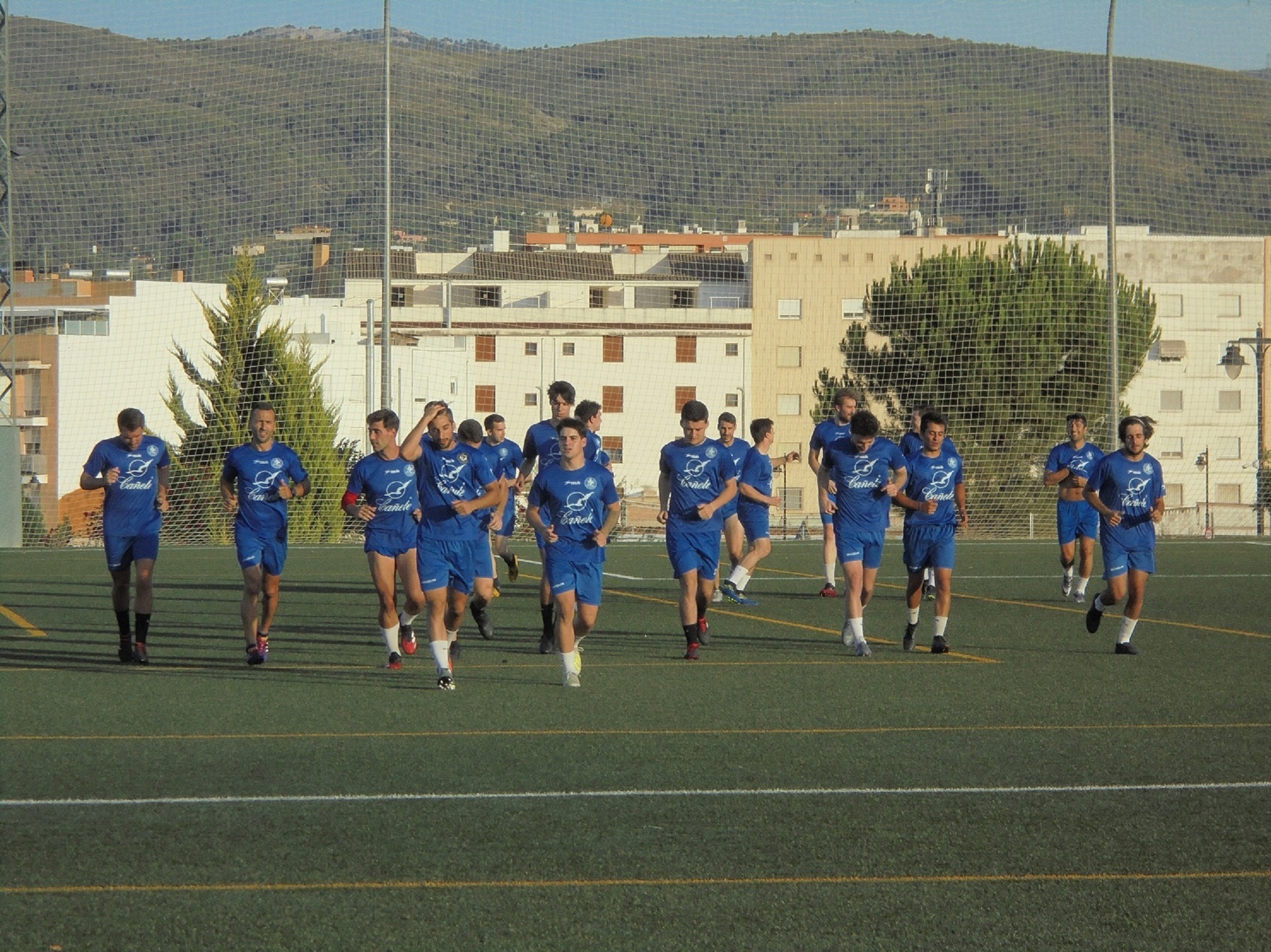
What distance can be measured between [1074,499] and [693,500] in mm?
7761

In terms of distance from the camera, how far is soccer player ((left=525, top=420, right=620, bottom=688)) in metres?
11.3

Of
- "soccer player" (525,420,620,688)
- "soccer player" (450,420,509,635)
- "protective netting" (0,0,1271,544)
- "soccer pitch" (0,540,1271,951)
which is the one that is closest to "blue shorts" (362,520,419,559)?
"soccer player" (450,420,509,635)

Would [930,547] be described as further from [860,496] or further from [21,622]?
[21,622]

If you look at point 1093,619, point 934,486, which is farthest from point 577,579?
point 1093,619

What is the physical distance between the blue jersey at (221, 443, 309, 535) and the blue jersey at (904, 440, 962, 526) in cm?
486

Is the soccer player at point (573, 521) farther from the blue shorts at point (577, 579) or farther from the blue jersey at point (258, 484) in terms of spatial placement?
the blue jersey at point (258, 484)

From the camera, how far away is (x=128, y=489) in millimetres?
13398

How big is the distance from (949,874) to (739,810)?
136 cm

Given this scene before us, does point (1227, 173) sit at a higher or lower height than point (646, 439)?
higher

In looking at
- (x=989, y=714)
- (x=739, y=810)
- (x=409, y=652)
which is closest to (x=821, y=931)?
(x=739, y=810)

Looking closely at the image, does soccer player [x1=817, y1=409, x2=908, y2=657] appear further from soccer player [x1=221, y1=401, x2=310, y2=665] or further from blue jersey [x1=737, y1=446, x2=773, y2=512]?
soccer player [x1=221, y1=401, x2=310, y2=665]

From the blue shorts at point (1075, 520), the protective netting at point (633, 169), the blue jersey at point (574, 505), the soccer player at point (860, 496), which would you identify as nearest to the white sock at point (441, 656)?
the blue jersey at point (574, 505)

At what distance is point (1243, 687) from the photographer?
11680mm

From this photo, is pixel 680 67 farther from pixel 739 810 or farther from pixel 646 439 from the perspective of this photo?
pixel 646 439
